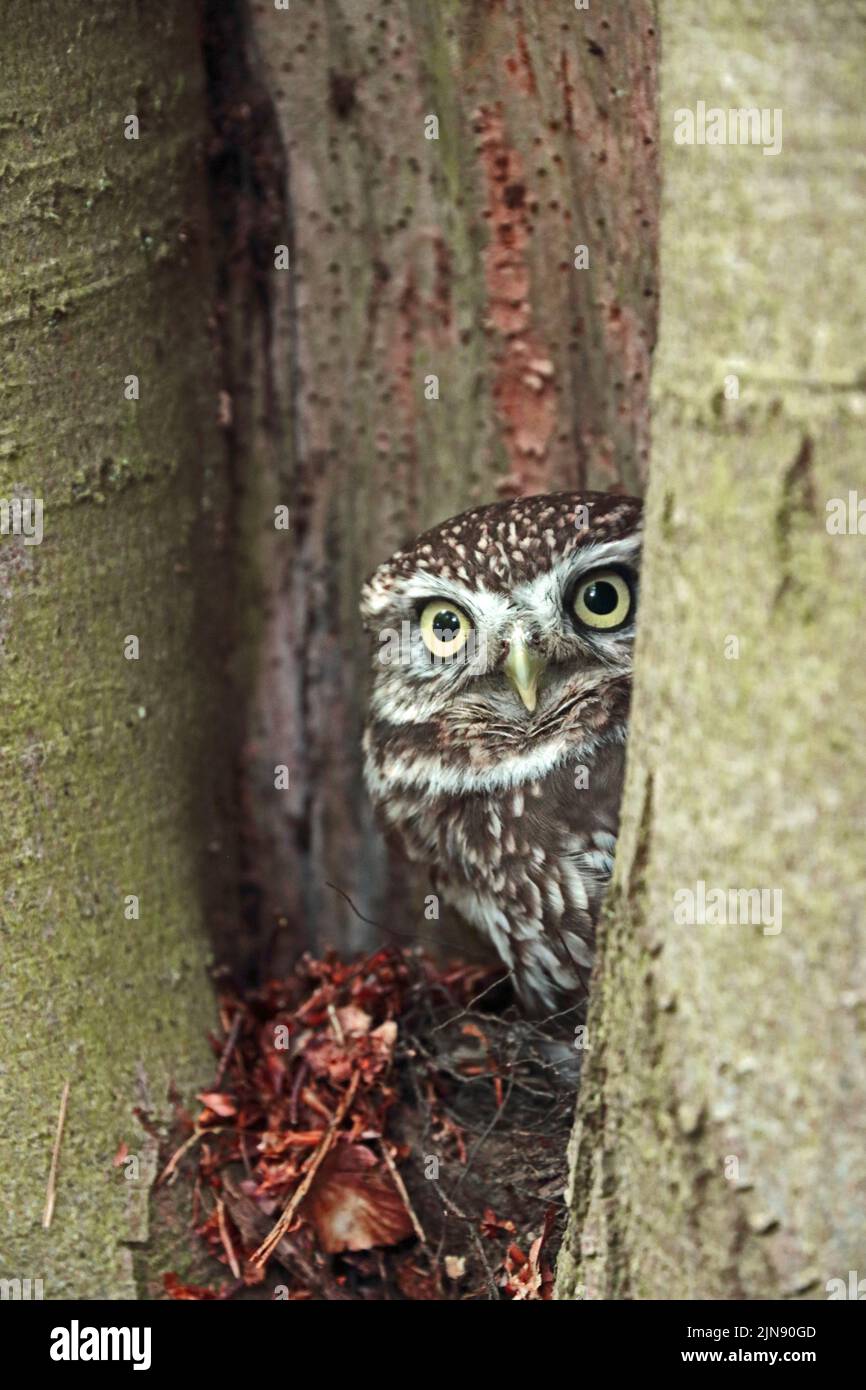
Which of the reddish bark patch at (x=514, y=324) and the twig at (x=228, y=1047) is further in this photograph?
the reddish bark patch at (x=514, y=324)

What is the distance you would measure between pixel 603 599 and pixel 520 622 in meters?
0.19

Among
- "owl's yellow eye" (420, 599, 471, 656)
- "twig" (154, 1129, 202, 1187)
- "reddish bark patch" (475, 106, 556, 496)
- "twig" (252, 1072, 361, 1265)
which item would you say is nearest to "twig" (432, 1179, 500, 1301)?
"twig" (252, 1072, 361, 1265)

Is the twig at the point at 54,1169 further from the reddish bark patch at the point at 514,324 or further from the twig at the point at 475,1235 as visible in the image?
the reddish bark patch at the point at 514,324

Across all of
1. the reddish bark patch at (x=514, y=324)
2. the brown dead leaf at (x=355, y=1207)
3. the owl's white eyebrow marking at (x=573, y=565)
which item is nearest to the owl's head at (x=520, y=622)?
the owl's white eyebrow marking at (x=573, y=565)

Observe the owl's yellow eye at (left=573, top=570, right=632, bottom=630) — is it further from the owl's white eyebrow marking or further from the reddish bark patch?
the reddish bark patch

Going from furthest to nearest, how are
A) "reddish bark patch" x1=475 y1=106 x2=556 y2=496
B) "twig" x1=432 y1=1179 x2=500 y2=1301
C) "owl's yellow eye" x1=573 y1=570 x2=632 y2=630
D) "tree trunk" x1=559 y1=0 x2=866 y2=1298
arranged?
"reddish bark patch" x1=475 y1=106 x2=556 y2=496 → "owl's yellow eye" x1=573 y1=570 x2=632 y2=630 → "twig" x1=432 y1=1179 x2=500 y2=1301 → "tree trunk" x1=559 y1=0 x2=866 y2=1298

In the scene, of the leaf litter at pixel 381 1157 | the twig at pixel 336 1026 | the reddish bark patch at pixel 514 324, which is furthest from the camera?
the reddish bark patch at pixel 514 324

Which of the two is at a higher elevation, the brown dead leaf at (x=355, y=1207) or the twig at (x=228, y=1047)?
the twig at (x=228, y=1047)

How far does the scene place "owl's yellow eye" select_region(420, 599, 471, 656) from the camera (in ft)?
10.1

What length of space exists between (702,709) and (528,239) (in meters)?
2.04

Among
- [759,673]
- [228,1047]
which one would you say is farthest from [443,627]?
[759,673]

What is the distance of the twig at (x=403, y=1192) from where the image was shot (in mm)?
2893

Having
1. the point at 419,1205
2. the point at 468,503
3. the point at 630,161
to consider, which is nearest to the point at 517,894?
the point at 419,1205

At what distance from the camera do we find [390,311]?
360cm
